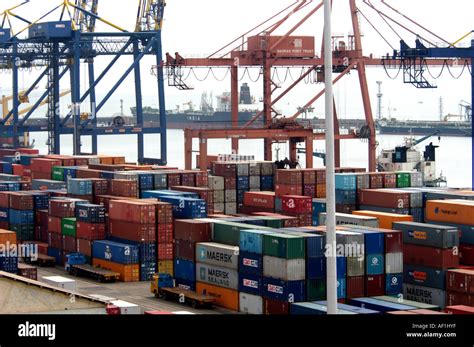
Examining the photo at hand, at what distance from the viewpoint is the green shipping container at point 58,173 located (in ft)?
166

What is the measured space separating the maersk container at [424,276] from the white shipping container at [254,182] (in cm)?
1750

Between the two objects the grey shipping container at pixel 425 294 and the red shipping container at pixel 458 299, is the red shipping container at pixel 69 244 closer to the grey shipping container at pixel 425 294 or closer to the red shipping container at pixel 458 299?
the grey shipping container at pixel 425 294

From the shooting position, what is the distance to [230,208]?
4450cm

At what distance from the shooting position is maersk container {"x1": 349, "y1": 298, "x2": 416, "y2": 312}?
79.1 feet

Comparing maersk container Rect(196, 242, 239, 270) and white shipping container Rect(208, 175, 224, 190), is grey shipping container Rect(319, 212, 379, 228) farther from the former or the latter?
white shipping container Rect(208, 175, 224, 190)

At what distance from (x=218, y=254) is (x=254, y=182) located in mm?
16322

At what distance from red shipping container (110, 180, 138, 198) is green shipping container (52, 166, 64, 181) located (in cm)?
895

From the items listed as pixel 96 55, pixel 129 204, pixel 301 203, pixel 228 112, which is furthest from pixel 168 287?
pixel 228 112

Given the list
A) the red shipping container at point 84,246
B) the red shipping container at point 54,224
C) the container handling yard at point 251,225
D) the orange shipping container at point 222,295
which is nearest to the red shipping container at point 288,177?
the container handling yard at point 251,225

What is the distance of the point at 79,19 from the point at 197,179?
116ft

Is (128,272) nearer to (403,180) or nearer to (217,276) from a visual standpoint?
(217,276)

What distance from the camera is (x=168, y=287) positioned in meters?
32.3

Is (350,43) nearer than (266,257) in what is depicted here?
No
